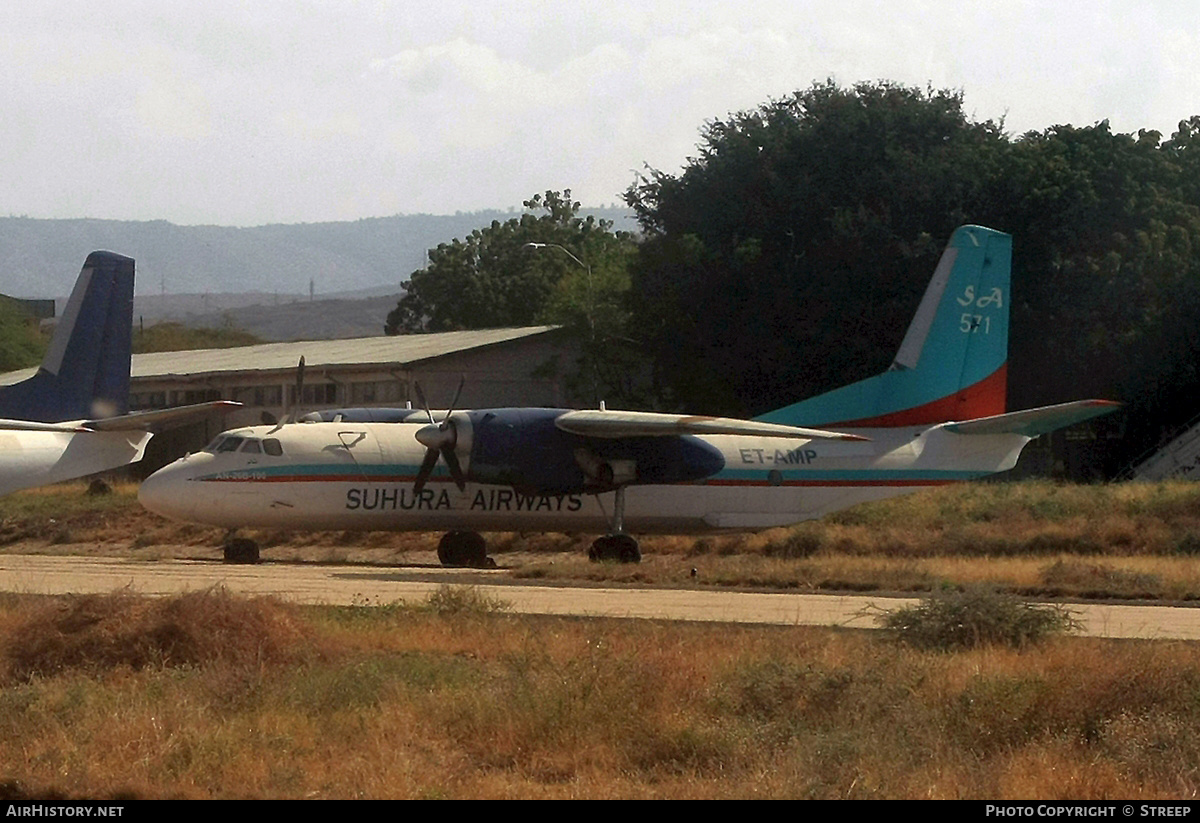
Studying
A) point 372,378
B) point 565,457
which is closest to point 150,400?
point 372,378

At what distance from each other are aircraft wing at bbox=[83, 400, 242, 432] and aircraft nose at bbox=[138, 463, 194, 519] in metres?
1.68

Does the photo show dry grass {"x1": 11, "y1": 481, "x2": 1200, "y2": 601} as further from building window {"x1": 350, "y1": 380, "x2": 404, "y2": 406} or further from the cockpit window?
building window {"x1": 350, "y1": 380, "x2": 404, "y2": 406}

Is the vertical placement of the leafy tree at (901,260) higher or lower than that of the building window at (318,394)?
higher

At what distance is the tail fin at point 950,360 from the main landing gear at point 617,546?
4.84 metres

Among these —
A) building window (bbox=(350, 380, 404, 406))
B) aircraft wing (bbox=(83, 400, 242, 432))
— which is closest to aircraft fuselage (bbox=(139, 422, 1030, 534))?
aircraft wing (bbox=(83, 400, 242, 432))

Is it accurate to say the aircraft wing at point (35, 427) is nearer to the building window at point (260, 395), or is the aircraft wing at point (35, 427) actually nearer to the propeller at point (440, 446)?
the propeller at point (440, 446)

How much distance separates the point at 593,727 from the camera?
43.6 feet

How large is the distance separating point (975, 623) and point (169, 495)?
2073 centimetres

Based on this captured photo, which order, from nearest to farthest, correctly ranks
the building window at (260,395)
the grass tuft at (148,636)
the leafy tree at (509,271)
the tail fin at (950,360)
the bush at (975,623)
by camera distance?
the grass tuft at (148,636), the bush at (975,623), the tail fin at (950,360), the building window at (260,395), the leafy tree at (509,271)

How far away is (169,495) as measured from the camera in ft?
110

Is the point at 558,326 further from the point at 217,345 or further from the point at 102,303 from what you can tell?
the point at 217,345

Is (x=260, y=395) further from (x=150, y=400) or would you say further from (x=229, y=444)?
(x=229, y=444)

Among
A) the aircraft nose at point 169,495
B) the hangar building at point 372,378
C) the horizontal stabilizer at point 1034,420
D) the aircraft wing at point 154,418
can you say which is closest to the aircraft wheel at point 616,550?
the horizontal stabilizer at point 1034,420

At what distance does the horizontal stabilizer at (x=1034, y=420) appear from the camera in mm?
33188
